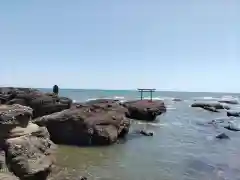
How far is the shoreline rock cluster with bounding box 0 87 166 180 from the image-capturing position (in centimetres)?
1005

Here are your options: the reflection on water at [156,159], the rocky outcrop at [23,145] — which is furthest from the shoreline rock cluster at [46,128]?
the reflection on water at [156,159]

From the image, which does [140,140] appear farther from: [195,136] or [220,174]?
[220,174]

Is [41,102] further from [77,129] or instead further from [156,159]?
[156,159]

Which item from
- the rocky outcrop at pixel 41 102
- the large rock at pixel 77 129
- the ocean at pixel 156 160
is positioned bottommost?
the ocean at pixel 156 160

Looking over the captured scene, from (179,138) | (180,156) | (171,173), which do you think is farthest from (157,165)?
(179,138)

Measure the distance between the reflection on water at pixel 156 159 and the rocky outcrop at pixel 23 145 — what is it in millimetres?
1961

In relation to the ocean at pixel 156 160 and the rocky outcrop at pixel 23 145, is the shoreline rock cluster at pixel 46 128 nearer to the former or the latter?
the rocky outcrop at pixel 23 145

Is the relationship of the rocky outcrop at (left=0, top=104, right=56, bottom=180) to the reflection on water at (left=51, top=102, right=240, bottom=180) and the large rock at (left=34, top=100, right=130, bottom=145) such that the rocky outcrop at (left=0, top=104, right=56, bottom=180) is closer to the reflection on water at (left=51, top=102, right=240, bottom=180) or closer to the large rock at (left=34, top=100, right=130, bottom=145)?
the reflection on water at (left=51, top=102, right=240, bottom=180)

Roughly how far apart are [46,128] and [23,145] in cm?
589

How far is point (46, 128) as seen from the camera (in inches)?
643

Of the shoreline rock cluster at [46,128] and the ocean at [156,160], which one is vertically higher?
the shoreline rock cluster at [46,128]

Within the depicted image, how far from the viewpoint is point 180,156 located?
1641 centimetres

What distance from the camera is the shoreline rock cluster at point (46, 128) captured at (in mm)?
10055

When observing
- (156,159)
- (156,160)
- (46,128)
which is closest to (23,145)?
(46,128)
